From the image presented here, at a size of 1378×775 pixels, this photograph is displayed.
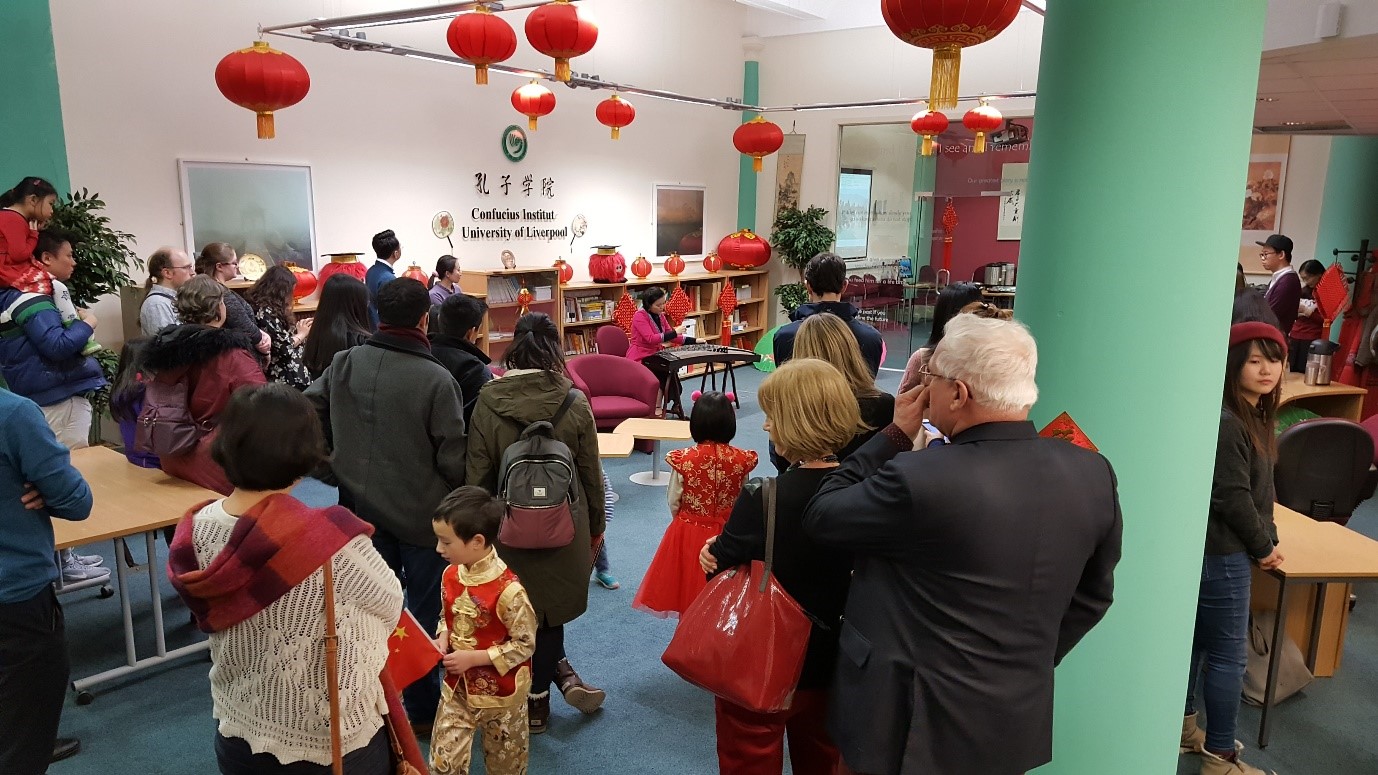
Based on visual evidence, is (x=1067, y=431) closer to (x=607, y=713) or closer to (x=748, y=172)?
(x=607, y=713)

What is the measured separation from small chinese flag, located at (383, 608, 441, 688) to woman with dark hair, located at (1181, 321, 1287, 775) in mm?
2498

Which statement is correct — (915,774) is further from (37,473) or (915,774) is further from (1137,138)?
(37,473)

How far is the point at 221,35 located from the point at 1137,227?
722cm

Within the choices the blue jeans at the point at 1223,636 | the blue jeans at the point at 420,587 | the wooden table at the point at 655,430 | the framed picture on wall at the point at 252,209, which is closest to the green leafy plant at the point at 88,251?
the framed picture on wall at the point at 252,209

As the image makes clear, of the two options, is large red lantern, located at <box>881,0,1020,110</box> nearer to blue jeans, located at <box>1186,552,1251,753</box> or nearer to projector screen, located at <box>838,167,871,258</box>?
blue jeans, located at <box>1186,552,1251,753</box>

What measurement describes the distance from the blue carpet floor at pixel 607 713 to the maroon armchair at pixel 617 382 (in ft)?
8.86

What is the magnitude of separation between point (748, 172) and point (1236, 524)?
415 inches

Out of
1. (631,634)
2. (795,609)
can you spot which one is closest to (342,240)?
(631,634)

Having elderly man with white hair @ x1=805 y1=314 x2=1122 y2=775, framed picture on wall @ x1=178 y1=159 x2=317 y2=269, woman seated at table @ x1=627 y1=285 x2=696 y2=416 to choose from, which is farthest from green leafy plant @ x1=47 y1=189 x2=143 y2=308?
elderly man with white hair @ x1=805 y1=314 x2=1122 y2=775

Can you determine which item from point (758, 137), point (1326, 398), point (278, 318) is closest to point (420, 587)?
point (278, 318)

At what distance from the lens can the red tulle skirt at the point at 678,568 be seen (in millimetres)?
3373

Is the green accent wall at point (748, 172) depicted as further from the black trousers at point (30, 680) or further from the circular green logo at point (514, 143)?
the black trousers at point (30, 680)

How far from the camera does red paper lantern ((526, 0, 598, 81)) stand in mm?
4781

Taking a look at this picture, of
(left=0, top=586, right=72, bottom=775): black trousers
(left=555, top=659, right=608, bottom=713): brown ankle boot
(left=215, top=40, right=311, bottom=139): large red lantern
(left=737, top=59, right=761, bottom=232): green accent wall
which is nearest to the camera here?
(left=0, top=586, right=72, bottom=775): black trousers
